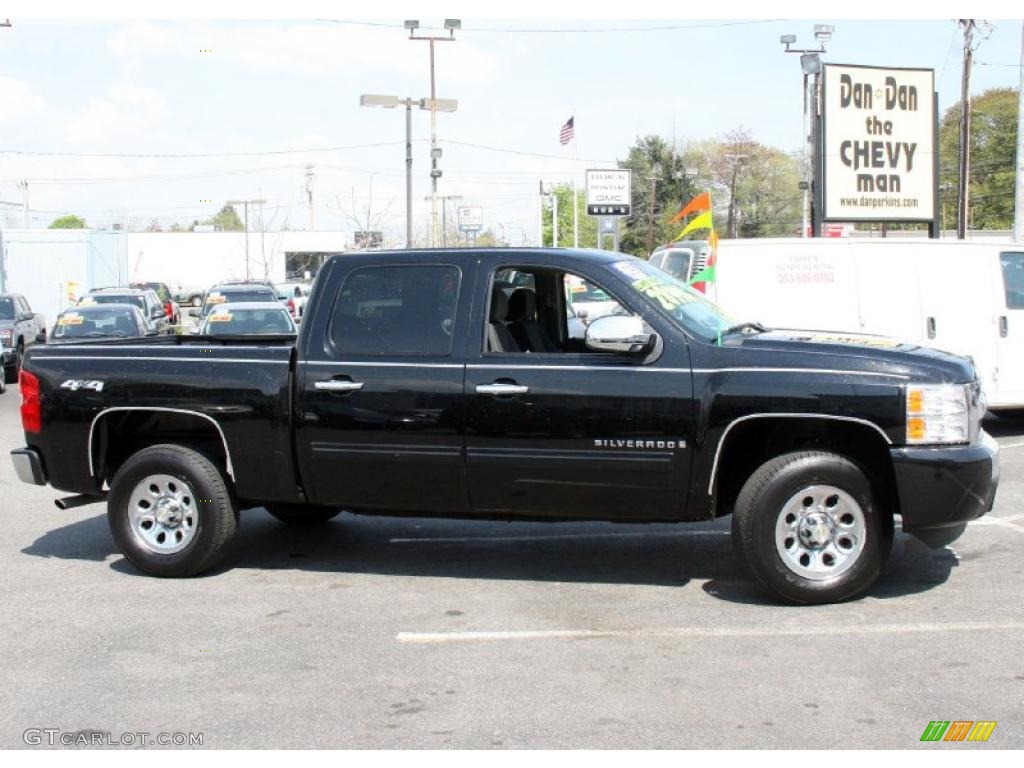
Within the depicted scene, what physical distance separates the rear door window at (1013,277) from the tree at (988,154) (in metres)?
59.5

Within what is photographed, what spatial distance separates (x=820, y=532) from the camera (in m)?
6.37

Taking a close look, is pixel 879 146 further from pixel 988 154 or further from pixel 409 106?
pixel 988 154

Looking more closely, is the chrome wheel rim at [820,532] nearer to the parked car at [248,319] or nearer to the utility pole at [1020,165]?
the parked car at [248,319]

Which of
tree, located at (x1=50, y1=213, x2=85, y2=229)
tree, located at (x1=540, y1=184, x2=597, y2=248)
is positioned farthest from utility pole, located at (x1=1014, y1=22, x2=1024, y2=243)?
tree, located at (x1=50, y1=213, x2=85, y2=229)

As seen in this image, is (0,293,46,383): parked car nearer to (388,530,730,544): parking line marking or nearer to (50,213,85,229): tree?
(388,530,730,544): parking line marking

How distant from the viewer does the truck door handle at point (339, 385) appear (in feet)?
22.6

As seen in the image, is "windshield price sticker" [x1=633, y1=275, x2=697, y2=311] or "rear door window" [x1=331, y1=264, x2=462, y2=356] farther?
"rear door window" [x1=331, y1=264, x2=462, y2=356]

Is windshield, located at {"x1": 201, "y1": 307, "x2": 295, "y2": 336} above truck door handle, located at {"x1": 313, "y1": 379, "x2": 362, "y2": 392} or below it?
above

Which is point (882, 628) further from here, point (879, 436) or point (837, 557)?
point (879, 436)

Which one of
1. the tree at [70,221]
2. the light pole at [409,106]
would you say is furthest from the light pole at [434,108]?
the tree at [70,221]

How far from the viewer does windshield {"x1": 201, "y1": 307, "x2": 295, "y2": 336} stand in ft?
61.6

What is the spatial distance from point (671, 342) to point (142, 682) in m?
3.22

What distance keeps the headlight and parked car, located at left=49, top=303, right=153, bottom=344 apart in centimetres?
1659

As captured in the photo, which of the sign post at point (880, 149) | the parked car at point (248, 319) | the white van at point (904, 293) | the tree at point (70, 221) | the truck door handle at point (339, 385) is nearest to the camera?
the truck door handle at point (339, 385)
